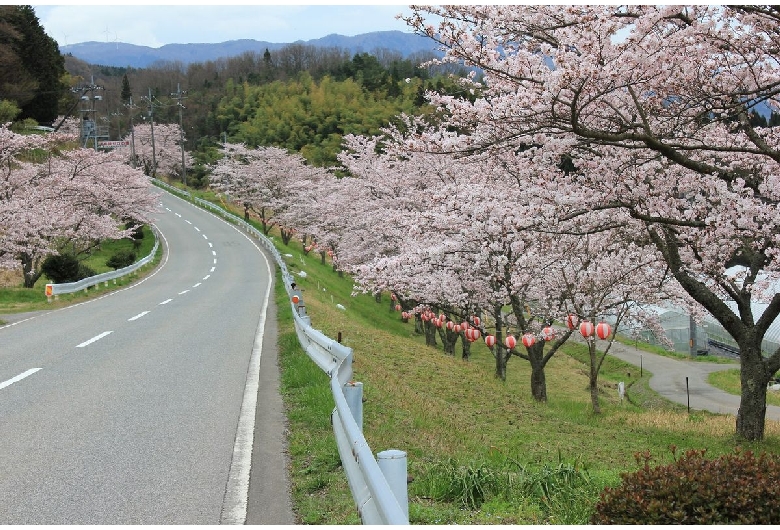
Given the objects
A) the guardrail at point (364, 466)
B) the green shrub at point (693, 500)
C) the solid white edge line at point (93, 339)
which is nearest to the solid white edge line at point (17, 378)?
the solid white edge line at point (93, 339)

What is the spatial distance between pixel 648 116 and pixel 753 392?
224 inches

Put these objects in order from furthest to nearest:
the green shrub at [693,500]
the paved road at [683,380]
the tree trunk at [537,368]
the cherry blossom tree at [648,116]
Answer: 1. the paved road at [683,380]
2. the tree trunk at [537,368]
3. the cherry blossom tree at [648,116]
4. the green shrub at [693,500]

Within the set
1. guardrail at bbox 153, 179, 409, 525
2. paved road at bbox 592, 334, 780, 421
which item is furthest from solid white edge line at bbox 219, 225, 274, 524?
paved road at bbox 592, 334, 780, 421

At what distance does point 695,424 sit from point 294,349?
9.73 m

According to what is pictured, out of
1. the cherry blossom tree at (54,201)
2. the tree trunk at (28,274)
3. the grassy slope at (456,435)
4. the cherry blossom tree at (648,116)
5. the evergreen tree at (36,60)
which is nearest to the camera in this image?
the grassy slope at (456,435)

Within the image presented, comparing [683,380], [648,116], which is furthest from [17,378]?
[683,380]

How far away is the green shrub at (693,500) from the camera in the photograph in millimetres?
4820

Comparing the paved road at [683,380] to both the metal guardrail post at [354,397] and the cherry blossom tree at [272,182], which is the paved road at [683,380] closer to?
the metal guardrail post at [354,397]

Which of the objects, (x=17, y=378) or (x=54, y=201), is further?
(x=54, y=201)

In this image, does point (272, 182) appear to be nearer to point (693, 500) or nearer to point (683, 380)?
point (683, 380)

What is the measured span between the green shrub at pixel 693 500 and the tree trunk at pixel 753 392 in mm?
8528

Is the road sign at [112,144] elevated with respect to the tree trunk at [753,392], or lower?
elevated

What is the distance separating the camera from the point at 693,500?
486 centimetres

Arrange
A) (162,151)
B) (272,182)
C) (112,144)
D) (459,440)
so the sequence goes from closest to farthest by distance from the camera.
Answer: (459,440)
(272,182)
(112,144)
(162,151)
